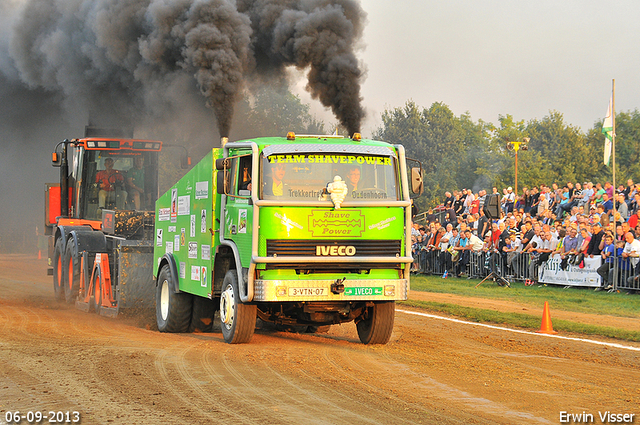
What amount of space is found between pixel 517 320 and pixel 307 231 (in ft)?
19.0

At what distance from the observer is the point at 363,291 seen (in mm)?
9516

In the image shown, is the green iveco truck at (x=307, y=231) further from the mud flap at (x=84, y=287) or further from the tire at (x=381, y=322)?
the mud flap at (x=84, y=287)

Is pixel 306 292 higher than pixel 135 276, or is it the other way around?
pixel 306 292

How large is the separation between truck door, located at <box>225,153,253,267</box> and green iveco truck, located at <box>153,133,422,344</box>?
0.05 ft

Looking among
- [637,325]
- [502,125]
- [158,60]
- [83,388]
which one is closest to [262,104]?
[502,125]

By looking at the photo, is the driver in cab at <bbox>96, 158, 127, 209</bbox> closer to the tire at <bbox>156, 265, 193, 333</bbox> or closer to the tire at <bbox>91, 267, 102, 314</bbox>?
the tire at <bbox>91, 267, 102, 314</bbox>

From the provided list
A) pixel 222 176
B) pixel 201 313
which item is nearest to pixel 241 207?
pixel 222 176

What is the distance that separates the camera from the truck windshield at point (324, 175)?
938 cm

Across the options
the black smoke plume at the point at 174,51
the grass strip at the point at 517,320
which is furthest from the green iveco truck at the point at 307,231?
the black smoke plume at the point at 174,51

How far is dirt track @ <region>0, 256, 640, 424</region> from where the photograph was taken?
6.25m

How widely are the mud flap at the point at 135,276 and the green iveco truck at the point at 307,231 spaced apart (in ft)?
11.4

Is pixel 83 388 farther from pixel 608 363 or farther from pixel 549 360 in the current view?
pixel 608 363

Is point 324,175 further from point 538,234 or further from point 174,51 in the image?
point 538,234

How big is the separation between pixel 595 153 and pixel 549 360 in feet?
171
